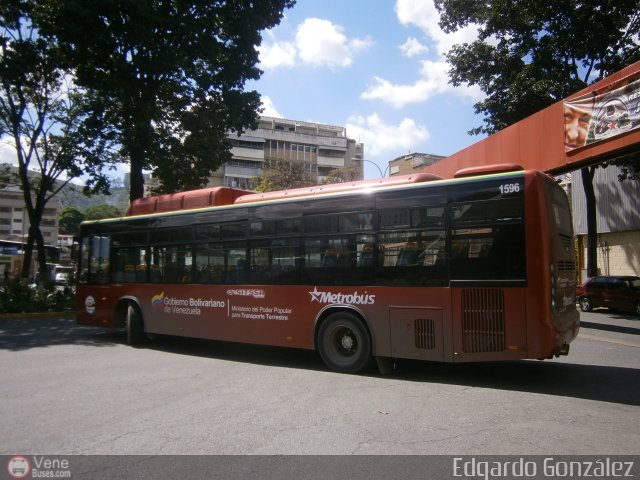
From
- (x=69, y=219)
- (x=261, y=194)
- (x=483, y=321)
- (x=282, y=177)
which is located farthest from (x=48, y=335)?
(x=69, y=219)

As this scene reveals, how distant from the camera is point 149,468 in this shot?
4.07 m

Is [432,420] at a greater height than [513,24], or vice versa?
[513,24]

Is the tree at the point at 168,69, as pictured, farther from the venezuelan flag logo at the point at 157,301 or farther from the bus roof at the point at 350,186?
the bus roof at the point at 350,186

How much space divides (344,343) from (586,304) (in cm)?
1734

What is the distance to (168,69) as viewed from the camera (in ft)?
61.7

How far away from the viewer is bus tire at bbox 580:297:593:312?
20.7 metres

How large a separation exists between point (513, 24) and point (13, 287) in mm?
21674

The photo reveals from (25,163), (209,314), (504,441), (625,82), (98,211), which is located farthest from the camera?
(98,211)

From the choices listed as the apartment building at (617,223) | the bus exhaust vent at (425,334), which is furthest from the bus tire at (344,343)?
the apartment building at (617,223)

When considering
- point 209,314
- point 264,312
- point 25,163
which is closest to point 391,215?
point 264,312

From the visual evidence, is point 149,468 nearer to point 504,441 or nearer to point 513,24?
point 504,441

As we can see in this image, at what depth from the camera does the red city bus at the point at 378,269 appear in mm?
6449

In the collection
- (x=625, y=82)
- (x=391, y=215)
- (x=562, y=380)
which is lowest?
(x=562, y=380)

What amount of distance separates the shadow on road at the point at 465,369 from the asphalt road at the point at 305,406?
0.03m
